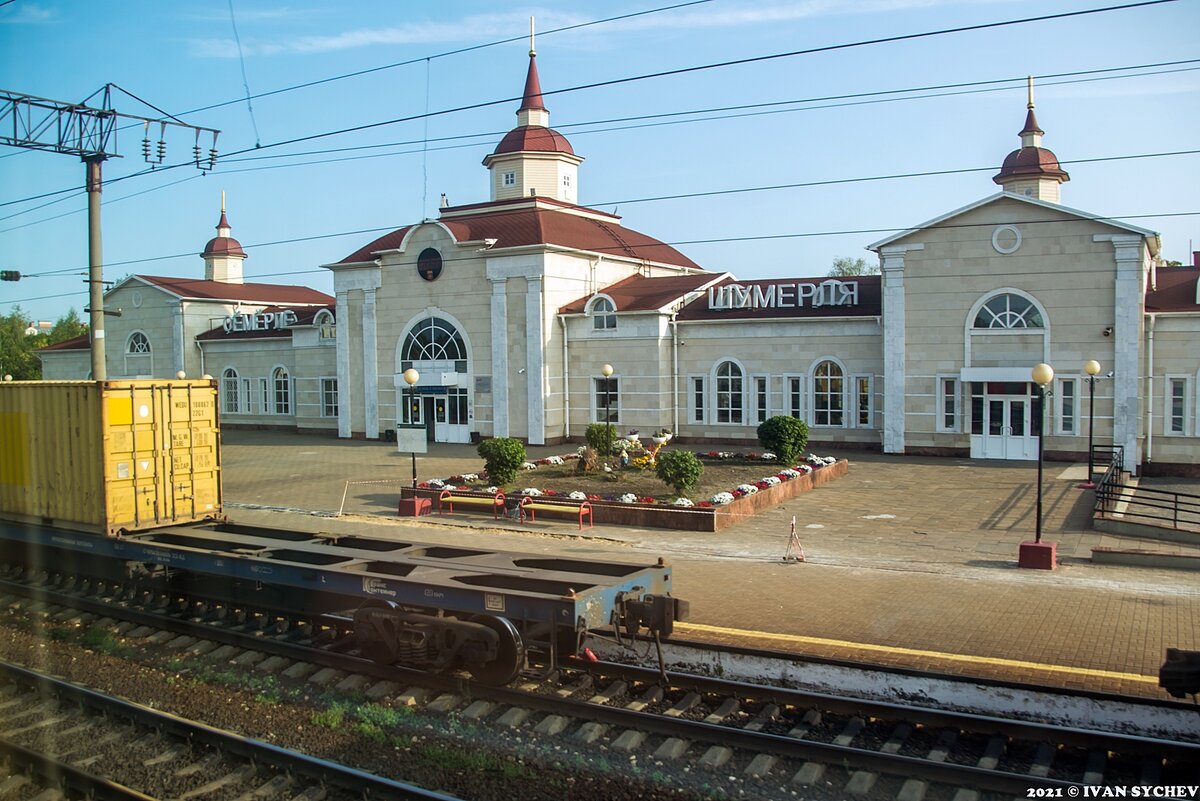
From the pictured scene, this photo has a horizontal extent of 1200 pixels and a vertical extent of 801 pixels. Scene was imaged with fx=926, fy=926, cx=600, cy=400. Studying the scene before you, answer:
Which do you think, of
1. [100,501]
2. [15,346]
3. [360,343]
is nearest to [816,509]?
[100,501]

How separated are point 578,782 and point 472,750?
A: 1.17 m

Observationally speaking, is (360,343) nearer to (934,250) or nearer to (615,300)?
(615,300)

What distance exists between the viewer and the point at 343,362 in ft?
136

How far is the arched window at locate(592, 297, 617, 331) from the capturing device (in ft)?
118

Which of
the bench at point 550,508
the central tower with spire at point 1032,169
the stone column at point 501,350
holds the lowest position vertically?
the bench at point 550,508

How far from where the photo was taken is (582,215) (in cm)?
4412

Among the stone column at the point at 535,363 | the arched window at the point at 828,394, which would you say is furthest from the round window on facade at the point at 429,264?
the arched window at the point at 828,394

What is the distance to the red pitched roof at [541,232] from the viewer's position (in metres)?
37.7

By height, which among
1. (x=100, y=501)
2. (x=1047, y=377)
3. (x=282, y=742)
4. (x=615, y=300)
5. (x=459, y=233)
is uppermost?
(x=459, y=233)

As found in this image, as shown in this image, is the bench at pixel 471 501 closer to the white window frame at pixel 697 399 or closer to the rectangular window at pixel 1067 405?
the white window frame at pixel 697 399

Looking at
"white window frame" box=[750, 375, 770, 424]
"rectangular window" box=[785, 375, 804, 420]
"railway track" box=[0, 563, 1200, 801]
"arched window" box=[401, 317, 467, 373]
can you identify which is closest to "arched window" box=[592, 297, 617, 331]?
"arched window" box=[401, 317, 467, 373]

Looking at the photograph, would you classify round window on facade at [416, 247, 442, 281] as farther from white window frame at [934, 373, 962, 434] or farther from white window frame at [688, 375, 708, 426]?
white window frame at [934, 373, 962, 434]

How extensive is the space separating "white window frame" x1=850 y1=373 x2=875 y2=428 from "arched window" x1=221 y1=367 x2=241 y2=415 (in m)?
32.5

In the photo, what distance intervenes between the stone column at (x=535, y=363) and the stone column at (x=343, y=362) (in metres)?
9.78
